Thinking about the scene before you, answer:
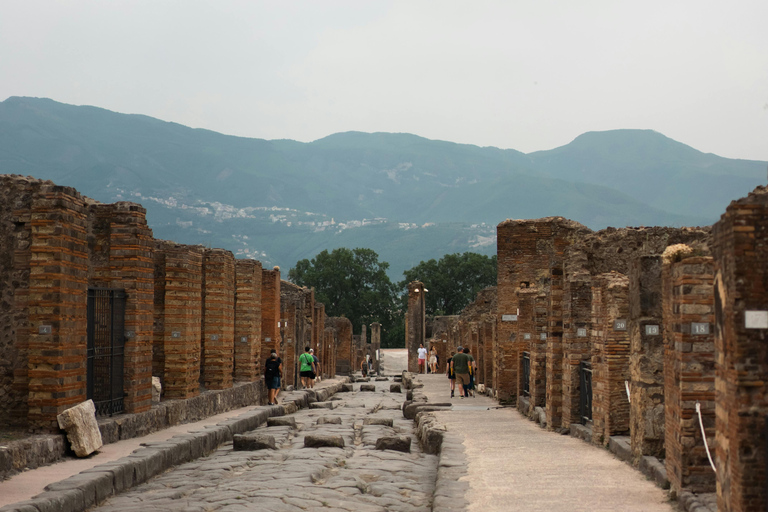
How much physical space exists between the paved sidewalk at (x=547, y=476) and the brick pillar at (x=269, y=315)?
12276 mm

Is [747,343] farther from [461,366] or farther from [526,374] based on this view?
[461,366]

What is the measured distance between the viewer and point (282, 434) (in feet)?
47.6

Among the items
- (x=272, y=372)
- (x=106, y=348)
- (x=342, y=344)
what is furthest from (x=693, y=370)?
(x=342, y=344)

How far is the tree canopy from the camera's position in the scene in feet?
311

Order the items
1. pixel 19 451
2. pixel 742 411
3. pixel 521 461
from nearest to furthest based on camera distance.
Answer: pixel 742 411
pixel 19 451
pixel 521 461

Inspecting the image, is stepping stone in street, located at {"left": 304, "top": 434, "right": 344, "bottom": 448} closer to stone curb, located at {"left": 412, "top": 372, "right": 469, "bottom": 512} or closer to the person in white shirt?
stone curb, located at {"left": 412, "top": 372, "right": 469, "bottom": 512}

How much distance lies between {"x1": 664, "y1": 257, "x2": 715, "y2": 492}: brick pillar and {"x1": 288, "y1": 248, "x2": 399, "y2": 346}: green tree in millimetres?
85665

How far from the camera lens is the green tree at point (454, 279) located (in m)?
94.8

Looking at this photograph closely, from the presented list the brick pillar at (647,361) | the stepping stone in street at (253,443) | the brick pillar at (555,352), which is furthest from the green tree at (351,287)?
the brick pillar at (647,361)

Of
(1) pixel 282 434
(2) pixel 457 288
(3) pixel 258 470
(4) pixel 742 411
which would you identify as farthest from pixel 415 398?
(2) pixel 457 288

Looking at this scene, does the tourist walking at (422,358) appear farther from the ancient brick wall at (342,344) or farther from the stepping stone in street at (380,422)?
the stepping stone in street at (380,422)

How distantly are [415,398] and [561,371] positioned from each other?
924 cm

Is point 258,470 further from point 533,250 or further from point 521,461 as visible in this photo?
point 533,250

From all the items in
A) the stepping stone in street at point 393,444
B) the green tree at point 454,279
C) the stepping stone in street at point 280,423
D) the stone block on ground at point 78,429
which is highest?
the green tree at point 454,279
